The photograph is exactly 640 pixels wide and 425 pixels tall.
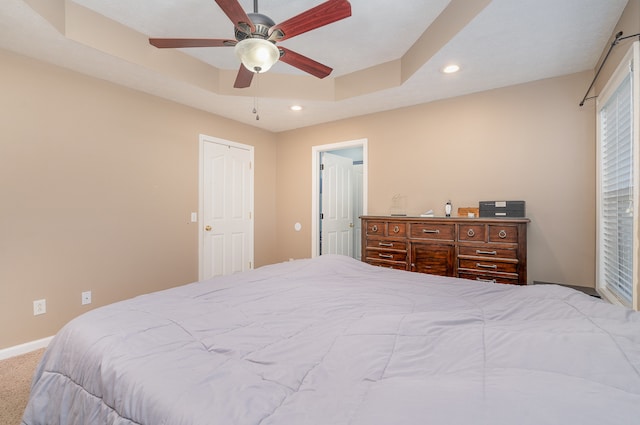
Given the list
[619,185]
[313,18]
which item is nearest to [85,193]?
[313,18]

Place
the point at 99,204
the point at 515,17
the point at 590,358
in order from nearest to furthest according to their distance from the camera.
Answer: the point at 590,358, the point at 515,17, the point at 99,204

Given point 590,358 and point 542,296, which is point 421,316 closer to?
point 590,358

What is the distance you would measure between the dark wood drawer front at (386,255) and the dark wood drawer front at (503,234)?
83 centimetres

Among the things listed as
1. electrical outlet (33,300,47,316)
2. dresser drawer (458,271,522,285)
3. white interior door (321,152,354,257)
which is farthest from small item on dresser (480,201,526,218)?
electrical outlet (33,300,47,316)

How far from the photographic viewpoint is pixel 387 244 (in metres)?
3.36

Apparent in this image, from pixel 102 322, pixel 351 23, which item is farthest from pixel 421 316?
pixel 351 23

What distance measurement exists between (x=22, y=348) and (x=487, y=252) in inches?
159

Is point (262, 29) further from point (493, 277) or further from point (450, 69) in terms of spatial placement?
point (493, 277)

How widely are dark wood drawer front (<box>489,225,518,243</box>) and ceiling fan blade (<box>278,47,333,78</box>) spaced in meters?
1.99

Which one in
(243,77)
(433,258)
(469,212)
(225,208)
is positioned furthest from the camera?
(225,208)

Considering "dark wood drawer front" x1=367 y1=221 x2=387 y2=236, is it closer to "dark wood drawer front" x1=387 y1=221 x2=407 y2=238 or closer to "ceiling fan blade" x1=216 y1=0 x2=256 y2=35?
"dark wood drawer front" x1=387 y1=221 x2=407 y2=238

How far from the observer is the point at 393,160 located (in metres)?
3.86

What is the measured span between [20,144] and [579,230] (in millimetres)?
4865

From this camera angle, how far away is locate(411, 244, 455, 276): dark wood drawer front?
297 centimetres
